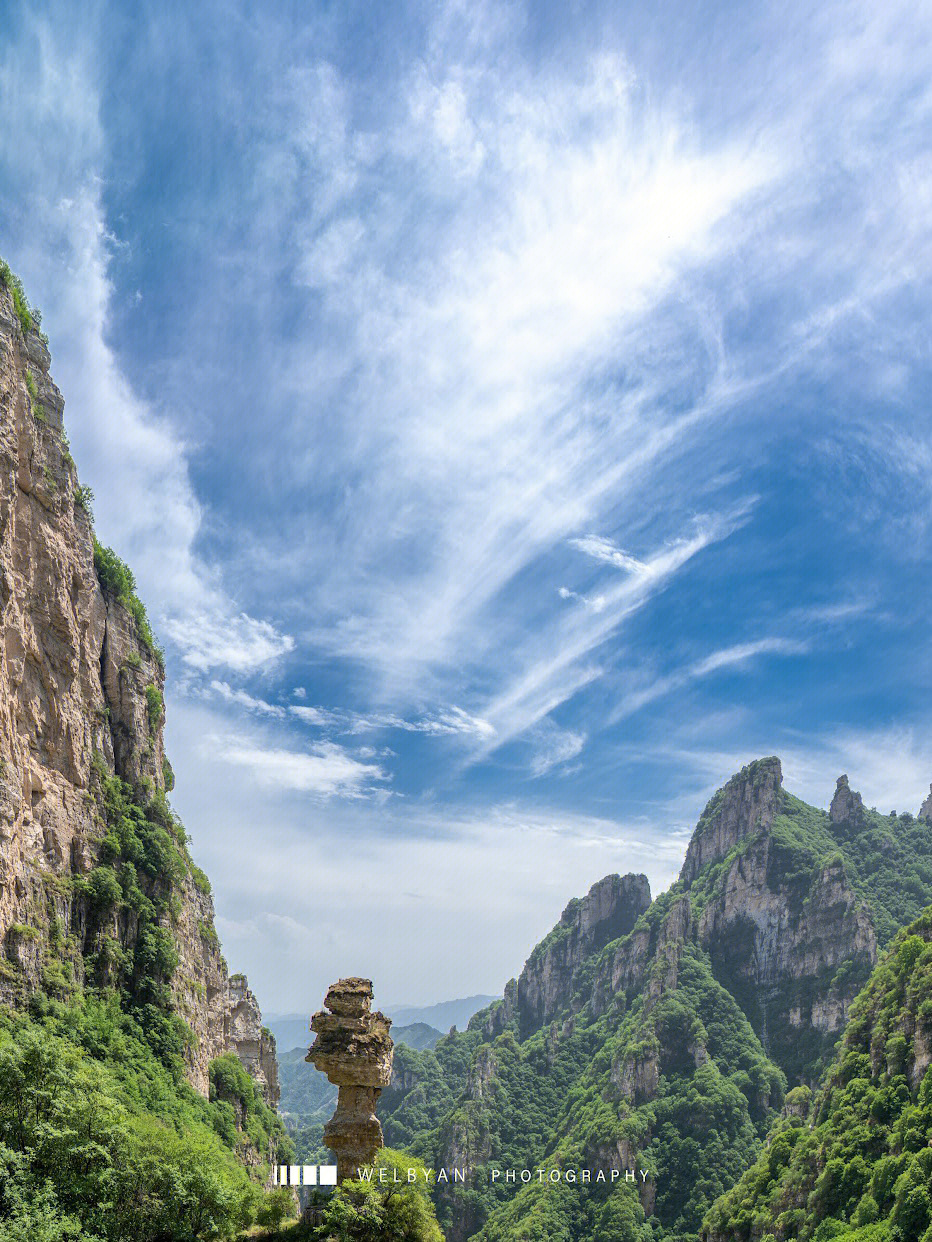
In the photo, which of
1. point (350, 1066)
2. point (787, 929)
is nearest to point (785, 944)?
point (787, 929)

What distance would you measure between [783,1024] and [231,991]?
A: 10689 centimetres

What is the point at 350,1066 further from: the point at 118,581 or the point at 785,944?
the point at 785,944

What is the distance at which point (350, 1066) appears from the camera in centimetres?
3077

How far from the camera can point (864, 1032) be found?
94188mm

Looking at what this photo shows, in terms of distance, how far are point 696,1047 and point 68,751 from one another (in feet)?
432

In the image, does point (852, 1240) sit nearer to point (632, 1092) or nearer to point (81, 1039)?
point (81, 1039)

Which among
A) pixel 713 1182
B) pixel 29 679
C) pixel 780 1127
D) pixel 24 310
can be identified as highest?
pixel 24 310

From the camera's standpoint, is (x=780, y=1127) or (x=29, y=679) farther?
(x=780, y=1127)

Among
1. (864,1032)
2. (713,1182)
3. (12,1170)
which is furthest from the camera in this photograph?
(713,1182)

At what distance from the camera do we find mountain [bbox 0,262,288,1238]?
3331 cm

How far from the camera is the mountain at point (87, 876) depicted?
109ft

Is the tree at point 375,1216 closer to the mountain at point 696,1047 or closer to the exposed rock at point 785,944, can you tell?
the mountain at point 696,1047

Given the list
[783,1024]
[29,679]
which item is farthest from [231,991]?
[783,1024]

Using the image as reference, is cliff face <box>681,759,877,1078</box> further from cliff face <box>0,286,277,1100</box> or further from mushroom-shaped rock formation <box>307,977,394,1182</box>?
mushroom-shaped rock formation <box>307,977,394,1182</box>
